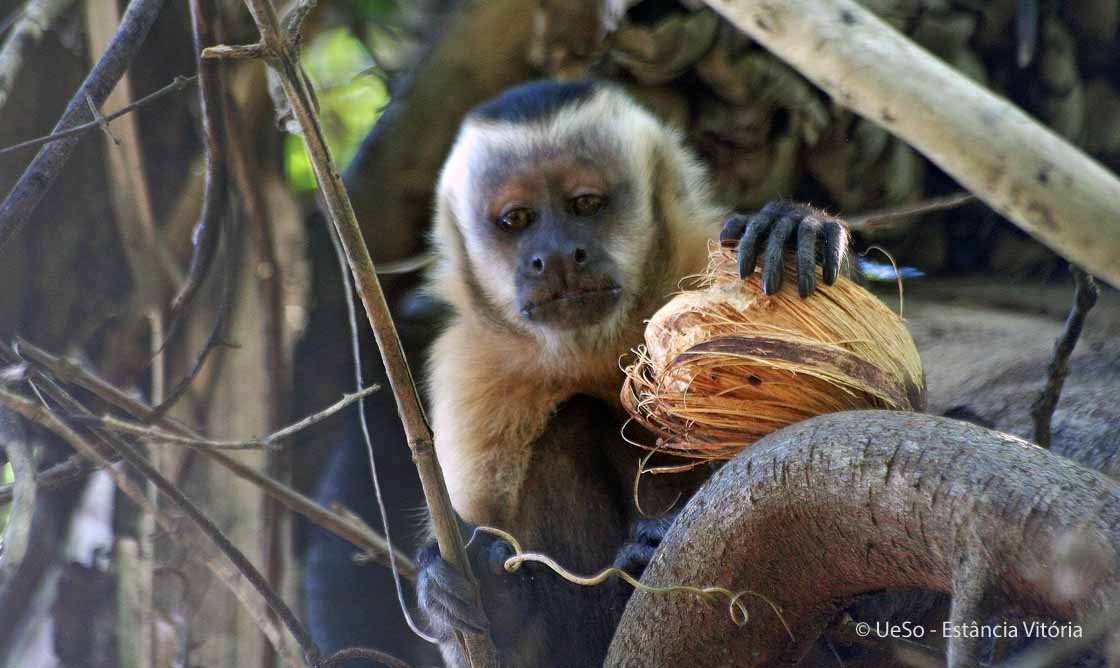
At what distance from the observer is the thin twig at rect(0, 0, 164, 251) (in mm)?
2494

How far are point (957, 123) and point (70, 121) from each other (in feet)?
6.62

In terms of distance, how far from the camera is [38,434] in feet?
11.7

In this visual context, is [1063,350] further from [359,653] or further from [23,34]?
[23,34]

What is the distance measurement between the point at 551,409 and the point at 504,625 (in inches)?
27.5

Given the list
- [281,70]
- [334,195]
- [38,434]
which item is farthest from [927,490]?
[38,434]

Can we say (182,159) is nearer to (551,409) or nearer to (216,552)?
(216,552)

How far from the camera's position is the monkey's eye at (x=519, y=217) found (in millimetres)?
3125

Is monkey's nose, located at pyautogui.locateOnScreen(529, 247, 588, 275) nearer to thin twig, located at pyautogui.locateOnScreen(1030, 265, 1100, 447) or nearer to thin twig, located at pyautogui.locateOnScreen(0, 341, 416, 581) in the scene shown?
thin twig, located at pyautogui.locateOnScreen(0, 341, 416, 581)

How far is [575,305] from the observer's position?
292 cm

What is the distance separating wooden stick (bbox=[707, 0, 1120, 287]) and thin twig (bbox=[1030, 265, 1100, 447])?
504 millimetres

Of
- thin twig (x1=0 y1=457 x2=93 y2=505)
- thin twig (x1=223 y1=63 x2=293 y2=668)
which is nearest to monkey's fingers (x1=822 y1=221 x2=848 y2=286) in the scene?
thin twig (x1=0 y1=457 x2=93 y2=505)

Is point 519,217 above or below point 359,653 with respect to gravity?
above

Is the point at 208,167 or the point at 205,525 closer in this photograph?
the point at 205,525
